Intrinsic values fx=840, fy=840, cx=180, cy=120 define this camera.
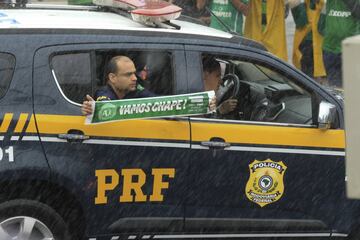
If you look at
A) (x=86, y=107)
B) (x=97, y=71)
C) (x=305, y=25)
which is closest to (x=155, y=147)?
(x=86, y=107)

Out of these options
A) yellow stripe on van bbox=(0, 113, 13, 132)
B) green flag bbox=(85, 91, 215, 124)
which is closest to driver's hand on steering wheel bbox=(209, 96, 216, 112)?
green flag bbox=(85, 91, 215, 124)

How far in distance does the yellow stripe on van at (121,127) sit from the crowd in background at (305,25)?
14.8ft

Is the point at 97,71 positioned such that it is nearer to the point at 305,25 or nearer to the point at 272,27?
the point at 272,27

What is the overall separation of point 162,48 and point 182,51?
130mm

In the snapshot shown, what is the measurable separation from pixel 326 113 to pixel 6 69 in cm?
205

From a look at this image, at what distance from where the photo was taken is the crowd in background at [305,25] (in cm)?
973

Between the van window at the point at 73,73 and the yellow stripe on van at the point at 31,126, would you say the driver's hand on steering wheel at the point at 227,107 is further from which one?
the yellow stripe on van at the point at 31,126

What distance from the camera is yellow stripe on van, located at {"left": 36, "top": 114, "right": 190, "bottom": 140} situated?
500cm

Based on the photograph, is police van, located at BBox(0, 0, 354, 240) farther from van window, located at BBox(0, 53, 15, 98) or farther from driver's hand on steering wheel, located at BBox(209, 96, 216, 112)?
driver's hand on steering wheel, located at BBox(209, 96, 216, 112)

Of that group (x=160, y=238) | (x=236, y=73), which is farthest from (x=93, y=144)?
(x=236, y=73)

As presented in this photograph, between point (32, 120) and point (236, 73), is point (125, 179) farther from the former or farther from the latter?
point (236, 73)

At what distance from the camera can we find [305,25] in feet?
32.9

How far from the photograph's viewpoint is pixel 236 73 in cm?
611

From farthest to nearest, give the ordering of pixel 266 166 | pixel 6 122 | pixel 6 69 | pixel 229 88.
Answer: pixel 229 88 → pixel 266 166 → pixel 6 69 → pixel 6 122
